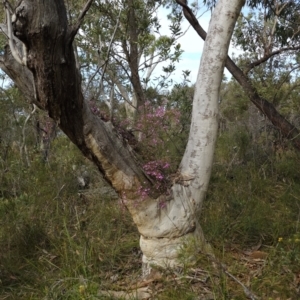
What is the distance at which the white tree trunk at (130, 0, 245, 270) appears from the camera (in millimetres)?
3215

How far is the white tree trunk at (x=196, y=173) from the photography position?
3215 millimetres

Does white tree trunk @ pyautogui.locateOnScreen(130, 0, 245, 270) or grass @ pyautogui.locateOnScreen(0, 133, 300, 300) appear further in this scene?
white tree trunk @ pyautogui.locateOnScreen(130, 0, 245, 270)

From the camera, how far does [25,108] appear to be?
19.4 ft

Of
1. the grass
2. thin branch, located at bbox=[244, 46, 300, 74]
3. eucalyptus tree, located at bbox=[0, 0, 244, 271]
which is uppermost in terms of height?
thin branch, located at bbox=[244, 46, 300, 74]

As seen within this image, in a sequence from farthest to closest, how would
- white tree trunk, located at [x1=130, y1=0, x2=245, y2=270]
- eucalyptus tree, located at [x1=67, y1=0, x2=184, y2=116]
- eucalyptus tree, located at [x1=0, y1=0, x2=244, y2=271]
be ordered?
eucalyptus tree, located at [x1=67, y1=0, x2=184, y2=116] < white tree trunk, located at [x1=130, y1=0, x2=245, y2=270] < eucalyptus tree, located at [x1=0, y1=0, x2=244, y2=271]

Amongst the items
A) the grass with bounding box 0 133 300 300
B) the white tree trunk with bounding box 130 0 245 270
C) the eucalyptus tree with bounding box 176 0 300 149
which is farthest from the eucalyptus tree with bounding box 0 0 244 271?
the eucalyptus tree with bounding box 176 0 300 149

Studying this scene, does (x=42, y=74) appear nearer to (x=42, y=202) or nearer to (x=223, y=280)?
(x=223, y=280)

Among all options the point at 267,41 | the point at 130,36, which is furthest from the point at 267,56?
the point at 130,36

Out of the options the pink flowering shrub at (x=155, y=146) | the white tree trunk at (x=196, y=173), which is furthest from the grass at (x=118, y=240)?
the pink flowering shrub at (x=155, y=146)

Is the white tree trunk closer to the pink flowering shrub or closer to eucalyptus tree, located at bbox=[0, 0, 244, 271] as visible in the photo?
eucalyptus tree, located at bbox=[0, 0, 244, 271]

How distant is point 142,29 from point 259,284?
12.5 feet

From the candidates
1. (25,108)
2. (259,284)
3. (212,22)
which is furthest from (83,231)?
(25,108)

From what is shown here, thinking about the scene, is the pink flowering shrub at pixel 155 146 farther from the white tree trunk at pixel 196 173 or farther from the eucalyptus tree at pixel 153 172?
the white tree trunk at pixel 196 173

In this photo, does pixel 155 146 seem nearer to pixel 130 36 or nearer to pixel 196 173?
pixel 196 173
